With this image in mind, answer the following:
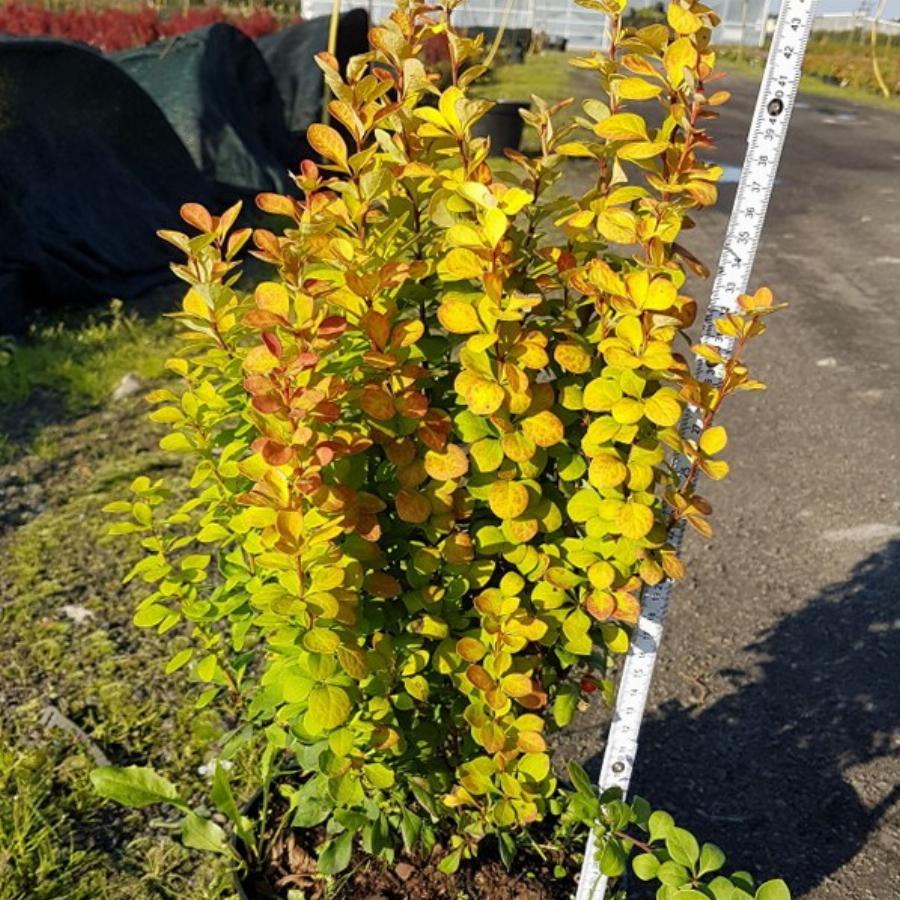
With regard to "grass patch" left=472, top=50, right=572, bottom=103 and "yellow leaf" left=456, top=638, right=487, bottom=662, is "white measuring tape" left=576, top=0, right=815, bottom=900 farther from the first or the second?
"grass patch" left=472, top=50, right=572, bottom=103

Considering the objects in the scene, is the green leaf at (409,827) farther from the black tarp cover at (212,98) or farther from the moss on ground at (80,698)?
the black tarp cover at (212,98)

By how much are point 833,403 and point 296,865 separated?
3.98 metres

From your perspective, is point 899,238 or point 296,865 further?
point 899,238

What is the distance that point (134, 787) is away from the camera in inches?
64.7

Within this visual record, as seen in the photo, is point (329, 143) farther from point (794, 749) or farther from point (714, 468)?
point (794, 749)

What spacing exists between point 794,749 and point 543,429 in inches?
69.3

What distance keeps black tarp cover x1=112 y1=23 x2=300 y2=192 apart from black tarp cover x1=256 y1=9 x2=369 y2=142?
2.72ft

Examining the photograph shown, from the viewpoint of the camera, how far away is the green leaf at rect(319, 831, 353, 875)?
1.46 meters

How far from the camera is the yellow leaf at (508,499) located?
1.23m

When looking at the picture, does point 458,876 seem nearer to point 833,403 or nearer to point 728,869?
point 728,869

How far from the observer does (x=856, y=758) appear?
2.51 m

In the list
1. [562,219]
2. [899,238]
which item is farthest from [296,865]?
[899,238]

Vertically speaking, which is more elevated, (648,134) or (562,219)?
(648,134)

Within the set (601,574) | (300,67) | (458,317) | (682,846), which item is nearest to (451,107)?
(458,317)
